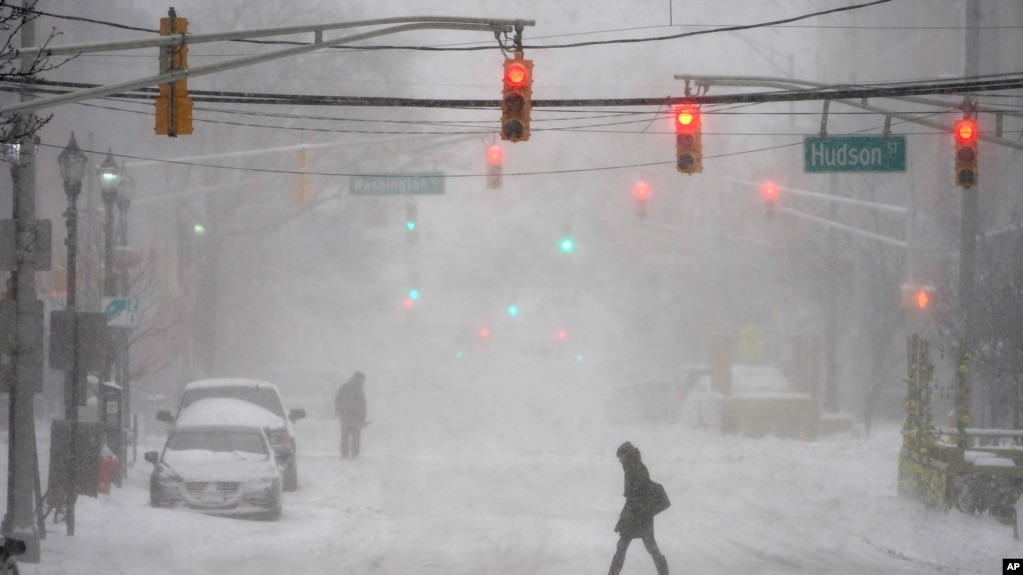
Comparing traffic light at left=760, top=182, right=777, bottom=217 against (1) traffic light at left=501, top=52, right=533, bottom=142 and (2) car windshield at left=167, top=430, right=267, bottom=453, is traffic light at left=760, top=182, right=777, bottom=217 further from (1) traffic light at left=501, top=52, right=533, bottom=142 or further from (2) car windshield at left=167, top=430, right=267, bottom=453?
(1) traffic light at left=501, top=52, right=533, bottom=142

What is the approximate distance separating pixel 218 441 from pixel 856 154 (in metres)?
10.5

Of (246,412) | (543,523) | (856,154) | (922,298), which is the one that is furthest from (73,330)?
(922,298)

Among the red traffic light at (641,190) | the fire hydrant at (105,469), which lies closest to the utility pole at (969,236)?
the red traffic light at (641,190)

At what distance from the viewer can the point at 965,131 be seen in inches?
689

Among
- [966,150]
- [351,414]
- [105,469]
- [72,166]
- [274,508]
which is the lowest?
[274,508]

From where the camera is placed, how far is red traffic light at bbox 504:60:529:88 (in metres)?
14.2

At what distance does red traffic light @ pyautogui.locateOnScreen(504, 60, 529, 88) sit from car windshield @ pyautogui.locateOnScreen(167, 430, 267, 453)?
8242 millimetres

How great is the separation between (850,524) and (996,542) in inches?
133

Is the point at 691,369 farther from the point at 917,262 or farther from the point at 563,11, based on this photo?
the point at 563,11

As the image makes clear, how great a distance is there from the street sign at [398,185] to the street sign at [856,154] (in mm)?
8092

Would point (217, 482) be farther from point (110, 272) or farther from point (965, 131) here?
point (965, 131)

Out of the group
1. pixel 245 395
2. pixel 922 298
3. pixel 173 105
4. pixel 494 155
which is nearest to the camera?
pixel 173 105

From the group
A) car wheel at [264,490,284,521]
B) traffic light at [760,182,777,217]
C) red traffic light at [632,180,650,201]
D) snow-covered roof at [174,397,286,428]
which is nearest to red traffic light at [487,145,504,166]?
red traffic light at [632,180,650,201]

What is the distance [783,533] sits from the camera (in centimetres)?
1905
